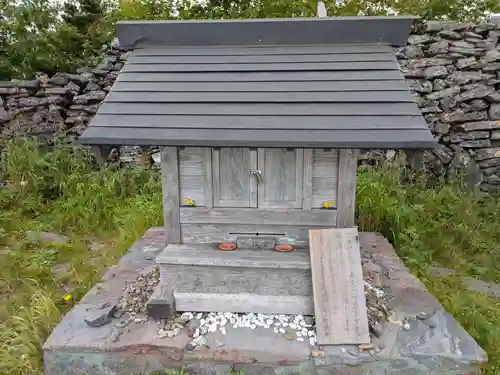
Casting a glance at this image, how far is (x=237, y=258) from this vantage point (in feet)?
10.7

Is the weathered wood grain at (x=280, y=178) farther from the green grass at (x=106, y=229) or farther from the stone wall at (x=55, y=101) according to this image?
the stone wall at (x=55, y=101)

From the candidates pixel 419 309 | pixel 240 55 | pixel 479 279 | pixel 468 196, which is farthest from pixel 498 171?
pixel 240 55

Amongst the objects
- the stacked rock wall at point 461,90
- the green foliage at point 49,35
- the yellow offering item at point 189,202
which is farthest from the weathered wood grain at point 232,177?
the green foliage at point 49,35

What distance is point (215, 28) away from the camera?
337 cm

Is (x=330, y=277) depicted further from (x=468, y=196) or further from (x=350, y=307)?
(x=468, y=196)

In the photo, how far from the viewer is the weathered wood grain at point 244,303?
10.8ft

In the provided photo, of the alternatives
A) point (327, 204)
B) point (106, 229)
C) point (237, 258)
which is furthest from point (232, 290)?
point (106, 229)

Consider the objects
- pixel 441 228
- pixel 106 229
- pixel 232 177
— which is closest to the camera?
pixel 232 177

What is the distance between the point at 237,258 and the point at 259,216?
0.38 m

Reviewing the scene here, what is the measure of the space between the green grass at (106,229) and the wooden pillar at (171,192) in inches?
50.7

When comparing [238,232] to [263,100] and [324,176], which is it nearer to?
[324,176]

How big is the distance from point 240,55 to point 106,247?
3.18 metres

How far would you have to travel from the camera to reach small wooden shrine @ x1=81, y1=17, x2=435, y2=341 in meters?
2.99

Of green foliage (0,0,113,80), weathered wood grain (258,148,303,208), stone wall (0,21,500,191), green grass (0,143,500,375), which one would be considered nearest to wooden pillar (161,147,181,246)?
weathered wood grain (258,148,303,208)
